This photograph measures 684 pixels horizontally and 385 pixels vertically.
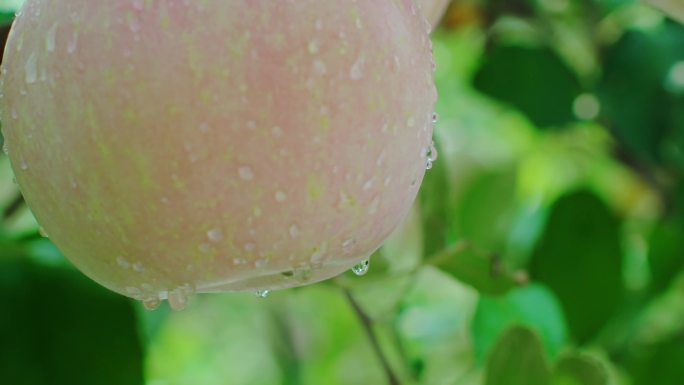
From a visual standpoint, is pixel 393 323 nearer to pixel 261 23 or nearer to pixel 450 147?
pixel 261 23

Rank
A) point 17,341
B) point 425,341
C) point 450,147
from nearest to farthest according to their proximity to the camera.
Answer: point 17,341, point 425,341, point 450,147

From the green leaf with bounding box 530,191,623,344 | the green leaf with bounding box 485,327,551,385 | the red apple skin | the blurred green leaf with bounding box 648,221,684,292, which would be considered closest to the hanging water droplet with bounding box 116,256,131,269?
the red apple skin

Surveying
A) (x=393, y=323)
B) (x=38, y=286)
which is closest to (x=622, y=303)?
(x=393, y=323)

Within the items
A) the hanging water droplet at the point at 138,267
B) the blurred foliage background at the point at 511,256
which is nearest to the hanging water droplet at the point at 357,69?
the hanging water droplet at the point at 138,267

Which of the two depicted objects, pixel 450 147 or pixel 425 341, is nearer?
pixel 425 341

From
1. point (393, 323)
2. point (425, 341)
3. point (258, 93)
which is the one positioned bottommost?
point (425, 341)

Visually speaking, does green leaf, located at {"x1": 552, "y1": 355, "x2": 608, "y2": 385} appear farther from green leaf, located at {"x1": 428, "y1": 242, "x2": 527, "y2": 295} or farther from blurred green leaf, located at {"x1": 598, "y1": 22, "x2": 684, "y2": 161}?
blurred green leaf, located at {"x1": 598, "y1": 22, "x2": 684, "y2": 161}
